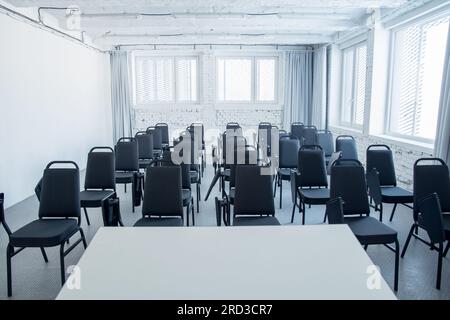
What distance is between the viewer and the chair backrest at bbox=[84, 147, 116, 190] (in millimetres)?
3945

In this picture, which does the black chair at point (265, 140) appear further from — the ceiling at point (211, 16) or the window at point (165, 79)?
the window at point (165, 79)

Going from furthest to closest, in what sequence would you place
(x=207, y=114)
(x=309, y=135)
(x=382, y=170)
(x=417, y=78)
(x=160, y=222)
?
(x=207, y=114)
(x=309, y=135)
(x=417, y=78)
(x=382, y=170)
(x=160, y=222)

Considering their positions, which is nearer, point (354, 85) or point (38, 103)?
point (38, 103)

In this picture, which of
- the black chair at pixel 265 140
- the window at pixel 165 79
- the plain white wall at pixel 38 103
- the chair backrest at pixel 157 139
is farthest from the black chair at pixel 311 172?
the window at pixel 165 79

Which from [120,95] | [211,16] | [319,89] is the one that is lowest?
[120,95]

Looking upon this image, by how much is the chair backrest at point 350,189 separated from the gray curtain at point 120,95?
265 inches

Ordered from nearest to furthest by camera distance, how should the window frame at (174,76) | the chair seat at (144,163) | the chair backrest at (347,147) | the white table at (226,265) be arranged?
the white table at (226,265)
the chair backrest at (347,147)
the chair seat at (144,163)
the window frame at (174,76)

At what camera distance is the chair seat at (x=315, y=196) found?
147 inches

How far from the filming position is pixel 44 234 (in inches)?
108

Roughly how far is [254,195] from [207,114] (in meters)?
6.22

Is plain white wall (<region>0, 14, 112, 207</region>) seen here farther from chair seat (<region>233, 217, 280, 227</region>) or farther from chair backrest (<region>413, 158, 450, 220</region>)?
chair backrest (<region>413, 158, 450, 220</region>)

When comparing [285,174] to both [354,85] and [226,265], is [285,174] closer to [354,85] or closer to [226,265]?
[226,265]

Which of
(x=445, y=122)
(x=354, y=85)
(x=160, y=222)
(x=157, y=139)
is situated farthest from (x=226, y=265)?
(x=354, y=85)

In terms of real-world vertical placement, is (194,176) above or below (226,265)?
below
